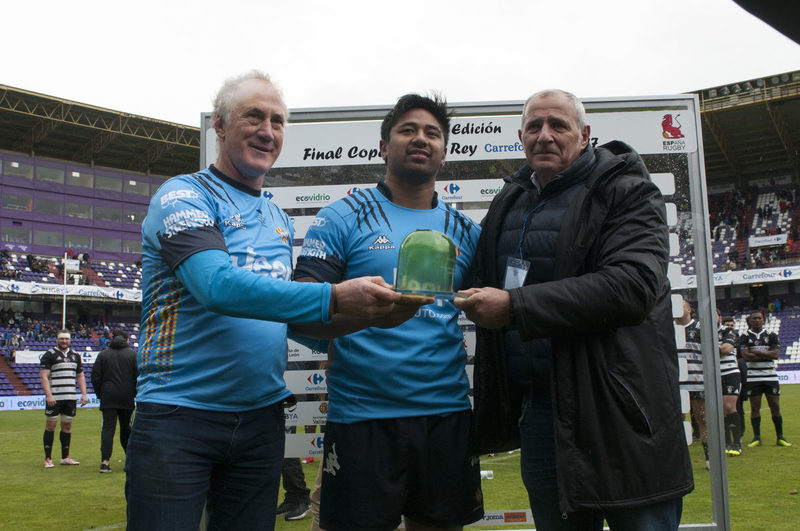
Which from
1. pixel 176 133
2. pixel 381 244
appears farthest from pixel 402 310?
pixel 176 133

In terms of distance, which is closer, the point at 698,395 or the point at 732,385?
the point at 698,395

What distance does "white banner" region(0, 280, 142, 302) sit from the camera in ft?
100

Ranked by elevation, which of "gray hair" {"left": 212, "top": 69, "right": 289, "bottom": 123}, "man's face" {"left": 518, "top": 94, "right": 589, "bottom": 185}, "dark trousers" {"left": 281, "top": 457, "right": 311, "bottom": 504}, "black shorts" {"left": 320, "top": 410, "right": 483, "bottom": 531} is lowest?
"dark trousers" {"left": 281, "top": 457, "right": 311, "bottom": 504}

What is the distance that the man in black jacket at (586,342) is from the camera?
6.37 ft

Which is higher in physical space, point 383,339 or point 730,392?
point 383,339

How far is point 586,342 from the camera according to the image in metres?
2.03

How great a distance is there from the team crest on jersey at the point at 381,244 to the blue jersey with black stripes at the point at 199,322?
0.44 metres

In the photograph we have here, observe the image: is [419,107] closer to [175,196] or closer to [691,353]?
[175,196]

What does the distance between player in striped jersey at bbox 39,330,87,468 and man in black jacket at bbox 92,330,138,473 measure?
97cm

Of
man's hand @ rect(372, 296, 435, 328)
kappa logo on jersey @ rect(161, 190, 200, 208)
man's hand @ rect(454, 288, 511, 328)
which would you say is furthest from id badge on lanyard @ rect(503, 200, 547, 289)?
kappa logo on jersey @ rect(161, 190, 200, 208)

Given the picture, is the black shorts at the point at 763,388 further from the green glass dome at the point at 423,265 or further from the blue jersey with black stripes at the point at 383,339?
the green glass dome at the point at 423,265

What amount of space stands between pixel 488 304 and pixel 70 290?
115ft

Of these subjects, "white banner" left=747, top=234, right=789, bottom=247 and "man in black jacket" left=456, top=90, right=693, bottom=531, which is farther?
"white banner" left=747, top=234, right=789, bottom=247

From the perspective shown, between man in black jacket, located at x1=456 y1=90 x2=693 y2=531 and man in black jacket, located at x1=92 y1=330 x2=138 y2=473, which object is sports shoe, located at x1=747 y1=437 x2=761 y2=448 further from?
man in black jacket, located at x1=92 y1=330 x2=138 y2=473
